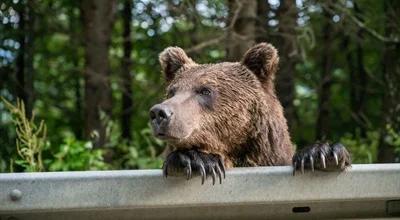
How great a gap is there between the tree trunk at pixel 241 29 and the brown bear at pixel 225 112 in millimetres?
2265

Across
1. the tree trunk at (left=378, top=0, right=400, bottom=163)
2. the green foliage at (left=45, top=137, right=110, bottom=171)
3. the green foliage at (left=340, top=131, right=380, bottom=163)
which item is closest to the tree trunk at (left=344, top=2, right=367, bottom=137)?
the green foliage at (left=340, top=131, right=380, bottom=163)

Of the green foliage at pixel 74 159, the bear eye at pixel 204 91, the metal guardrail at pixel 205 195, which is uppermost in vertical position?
the bear eye at pixel 204 91

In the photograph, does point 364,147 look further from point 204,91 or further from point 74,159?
point 204,91

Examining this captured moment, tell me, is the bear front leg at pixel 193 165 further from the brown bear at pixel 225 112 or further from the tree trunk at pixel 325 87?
the tree trunk at pixel 325 87

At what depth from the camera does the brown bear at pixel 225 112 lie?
3896 mm

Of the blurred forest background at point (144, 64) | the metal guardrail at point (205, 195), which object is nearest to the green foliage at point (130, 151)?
the blurred forest background at point (144, 64)

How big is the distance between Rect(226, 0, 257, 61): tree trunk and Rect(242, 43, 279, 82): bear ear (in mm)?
2261

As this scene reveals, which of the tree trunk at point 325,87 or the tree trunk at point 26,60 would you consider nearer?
the tree trunk at point 26,60

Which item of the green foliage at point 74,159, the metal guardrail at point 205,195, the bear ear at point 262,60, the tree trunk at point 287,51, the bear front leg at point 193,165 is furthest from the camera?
the tree trunk at point 287,51

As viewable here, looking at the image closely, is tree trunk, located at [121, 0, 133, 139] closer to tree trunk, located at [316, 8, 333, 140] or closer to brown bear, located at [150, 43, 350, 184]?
tree trunk, located at [316, 8, 333, 140]

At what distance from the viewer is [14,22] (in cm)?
819

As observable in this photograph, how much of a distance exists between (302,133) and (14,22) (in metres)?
4.91

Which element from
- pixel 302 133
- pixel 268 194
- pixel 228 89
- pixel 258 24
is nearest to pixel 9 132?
pixel 258 24

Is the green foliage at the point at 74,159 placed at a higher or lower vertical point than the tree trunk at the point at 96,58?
lower
